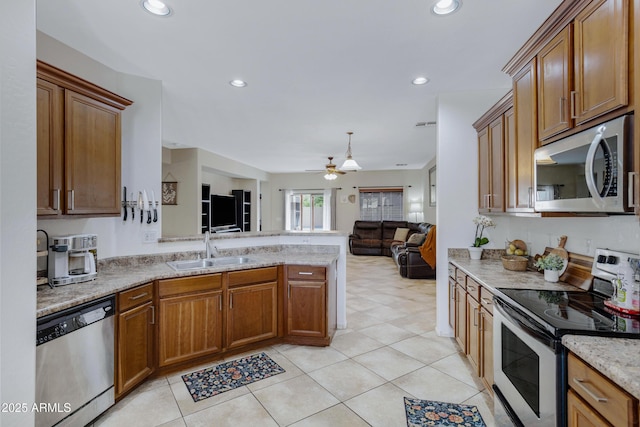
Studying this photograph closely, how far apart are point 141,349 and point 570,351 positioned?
264 cm

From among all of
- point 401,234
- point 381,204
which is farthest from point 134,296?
point 381,204

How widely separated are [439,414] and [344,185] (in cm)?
826

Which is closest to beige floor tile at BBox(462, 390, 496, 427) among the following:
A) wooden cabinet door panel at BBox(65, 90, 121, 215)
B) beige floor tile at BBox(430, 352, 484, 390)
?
beige floor tile at BBox(430, 352, 484, 390)

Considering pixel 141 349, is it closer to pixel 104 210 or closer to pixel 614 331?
pixel 104 210

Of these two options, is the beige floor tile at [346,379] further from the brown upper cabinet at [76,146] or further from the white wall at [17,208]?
the brown upper cabinet at [76,146]

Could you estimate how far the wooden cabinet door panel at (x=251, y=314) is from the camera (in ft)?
9.36

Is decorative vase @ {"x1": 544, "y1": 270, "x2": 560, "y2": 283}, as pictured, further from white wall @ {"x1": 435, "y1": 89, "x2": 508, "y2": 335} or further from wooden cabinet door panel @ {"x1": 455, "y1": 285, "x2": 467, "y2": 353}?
white wall @ {"x1": 435, "y1": 89, "x2": 508, "y2": 335}

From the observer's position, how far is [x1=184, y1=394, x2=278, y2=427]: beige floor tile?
6.55 ft

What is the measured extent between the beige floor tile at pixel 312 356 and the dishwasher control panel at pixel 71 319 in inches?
60.7

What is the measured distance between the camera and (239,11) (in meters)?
2.04

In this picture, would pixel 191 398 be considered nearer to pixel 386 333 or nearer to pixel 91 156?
pixel 91 156

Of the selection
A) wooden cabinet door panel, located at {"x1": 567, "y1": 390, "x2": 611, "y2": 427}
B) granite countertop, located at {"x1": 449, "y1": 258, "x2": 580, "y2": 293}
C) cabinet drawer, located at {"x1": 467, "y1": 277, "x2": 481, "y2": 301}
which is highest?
granite countertop, located at {"x1": 449, "y1": 258, "x2": 580, "y2": 293}

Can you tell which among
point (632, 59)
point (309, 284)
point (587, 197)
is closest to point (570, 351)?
point (587, 197)

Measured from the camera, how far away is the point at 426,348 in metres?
3.10
